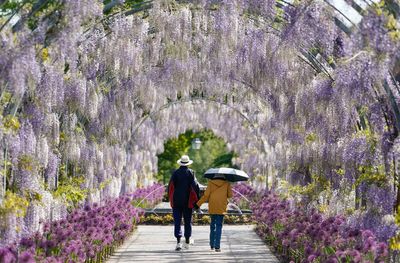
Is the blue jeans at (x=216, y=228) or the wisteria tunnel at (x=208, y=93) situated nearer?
the wisteria tunnel at (x=208, y=93)

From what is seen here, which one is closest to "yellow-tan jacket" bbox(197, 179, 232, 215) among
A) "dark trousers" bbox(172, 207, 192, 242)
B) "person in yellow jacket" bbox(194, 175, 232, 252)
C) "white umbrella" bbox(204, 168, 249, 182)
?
"person in yellow jacket" bbox(194, 175, 232, 252)

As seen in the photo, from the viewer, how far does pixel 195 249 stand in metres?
12.0

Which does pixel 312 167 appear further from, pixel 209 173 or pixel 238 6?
pixel 238 6

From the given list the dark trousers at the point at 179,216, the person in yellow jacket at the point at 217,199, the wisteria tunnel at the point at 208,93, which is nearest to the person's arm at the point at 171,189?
the dark trousers at the point at 179,216

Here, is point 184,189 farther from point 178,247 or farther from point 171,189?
point 178,247

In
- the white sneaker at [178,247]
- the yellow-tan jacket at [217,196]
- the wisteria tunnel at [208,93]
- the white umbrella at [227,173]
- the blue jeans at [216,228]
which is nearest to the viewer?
the wisteria tunnel at [208,93]

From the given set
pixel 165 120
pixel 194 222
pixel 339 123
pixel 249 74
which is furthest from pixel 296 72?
pixel 165 120

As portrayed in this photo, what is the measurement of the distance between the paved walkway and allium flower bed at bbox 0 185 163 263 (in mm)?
328

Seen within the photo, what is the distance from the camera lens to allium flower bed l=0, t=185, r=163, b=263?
682 centimetres

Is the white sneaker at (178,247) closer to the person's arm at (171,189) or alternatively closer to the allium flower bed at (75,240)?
the person's arm at (171,189)

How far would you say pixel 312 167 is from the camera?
12.9 metres

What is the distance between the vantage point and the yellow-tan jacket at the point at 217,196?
36.5ft

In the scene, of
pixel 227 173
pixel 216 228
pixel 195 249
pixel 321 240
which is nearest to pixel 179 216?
pixel 216 228

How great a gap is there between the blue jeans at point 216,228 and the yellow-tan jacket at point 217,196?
18cm
